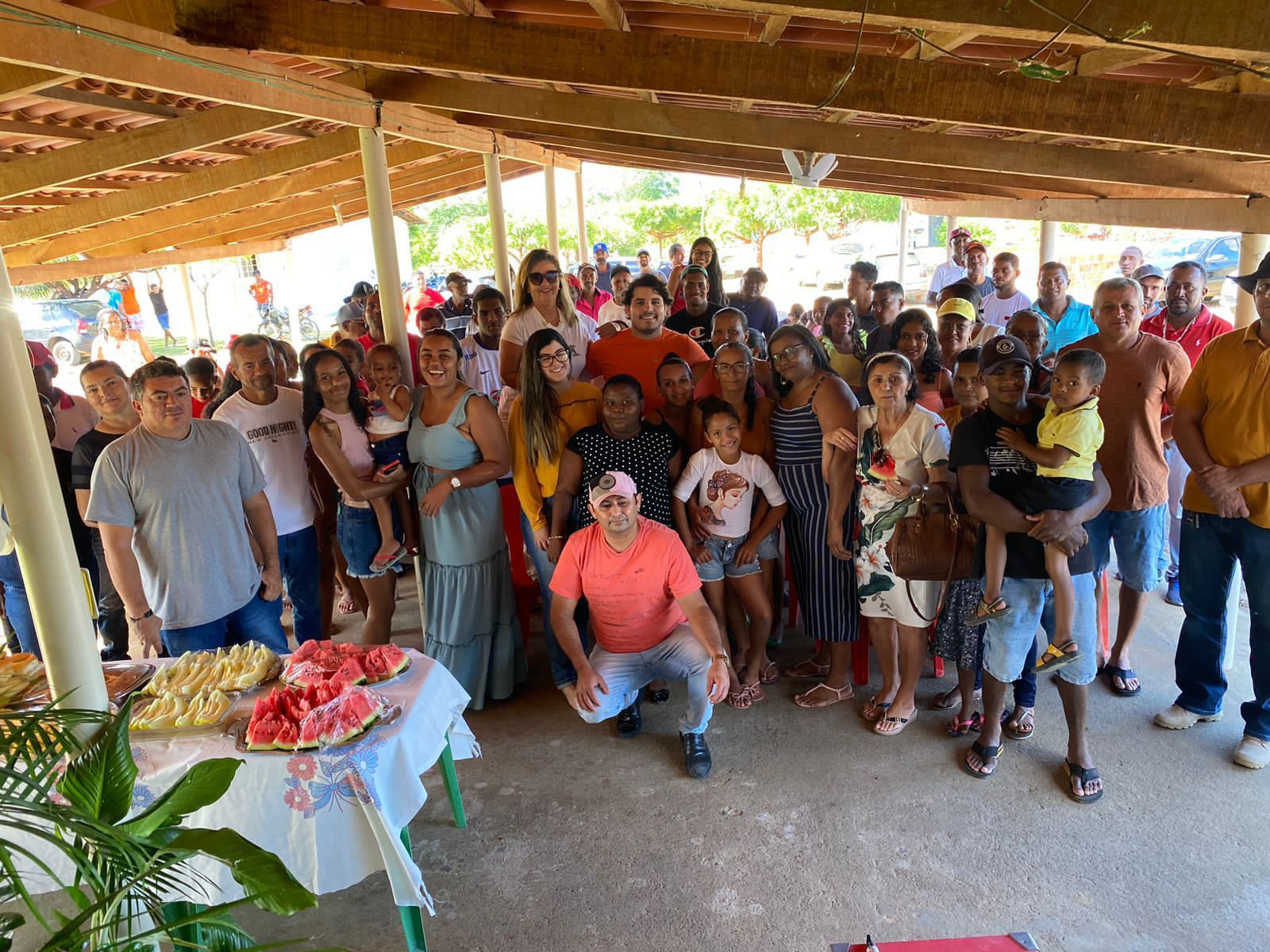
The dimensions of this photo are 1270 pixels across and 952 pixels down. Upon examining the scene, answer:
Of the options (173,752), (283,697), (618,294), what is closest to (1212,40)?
(283,697)

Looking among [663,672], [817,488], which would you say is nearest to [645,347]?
[817,488]

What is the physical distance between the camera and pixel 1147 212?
4.96 meters

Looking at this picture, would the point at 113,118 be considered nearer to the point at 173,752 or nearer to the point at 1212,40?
the point at 173,752

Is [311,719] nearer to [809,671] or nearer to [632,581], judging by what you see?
[632,581]

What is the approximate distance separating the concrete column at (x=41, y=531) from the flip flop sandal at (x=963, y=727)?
10.5ft

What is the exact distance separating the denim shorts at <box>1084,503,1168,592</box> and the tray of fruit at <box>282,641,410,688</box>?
301cm

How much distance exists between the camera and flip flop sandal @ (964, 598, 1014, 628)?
10.1ft

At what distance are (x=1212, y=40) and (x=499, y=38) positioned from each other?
2.83 meters

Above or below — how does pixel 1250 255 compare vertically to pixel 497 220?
below

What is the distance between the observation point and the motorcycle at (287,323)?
1884cm

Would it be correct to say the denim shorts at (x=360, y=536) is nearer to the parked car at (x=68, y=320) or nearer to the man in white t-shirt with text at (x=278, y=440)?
the man in white t-shirt with text at (x=278, y=440)

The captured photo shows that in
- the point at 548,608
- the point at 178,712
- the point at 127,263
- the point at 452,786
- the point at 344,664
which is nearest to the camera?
the point at 178,712

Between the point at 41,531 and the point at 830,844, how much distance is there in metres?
2.66

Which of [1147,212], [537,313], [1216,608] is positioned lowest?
[1216,608]
